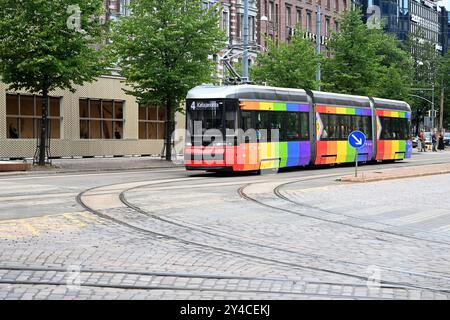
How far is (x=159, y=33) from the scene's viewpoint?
33094 mm

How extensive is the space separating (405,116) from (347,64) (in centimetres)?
1207

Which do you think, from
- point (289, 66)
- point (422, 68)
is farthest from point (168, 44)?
point (422, 68)

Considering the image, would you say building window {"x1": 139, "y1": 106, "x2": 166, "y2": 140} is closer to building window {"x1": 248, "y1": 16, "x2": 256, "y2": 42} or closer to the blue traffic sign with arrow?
building window {"x1": 248, "y1": 16, "x2": 256, "y2": 42}

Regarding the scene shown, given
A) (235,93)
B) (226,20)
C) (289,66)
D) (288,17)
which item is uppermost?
(288,17)

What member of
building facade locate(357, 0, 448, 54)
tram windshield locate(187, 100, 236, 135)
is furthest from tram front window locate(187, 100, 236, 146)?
building facade locate(357, 0, 448, 54)

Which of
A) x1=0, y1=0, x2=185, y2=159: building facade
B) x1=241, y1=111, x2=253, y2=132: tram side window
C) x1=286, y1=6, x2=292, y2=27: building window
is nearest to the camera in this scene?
x1=241, y1=111, x2=253, y2=132: tram side window

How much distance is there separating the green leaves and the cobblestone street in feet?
55.7

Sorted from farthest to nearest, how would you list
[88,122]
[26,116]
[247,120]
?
[88,122] → [26,116] → [247,120]

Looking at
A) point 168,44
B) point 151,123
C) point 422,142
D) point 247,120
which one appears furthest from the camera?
A: point 422,142

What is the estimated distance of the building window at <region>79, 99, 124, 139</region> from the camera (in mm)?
41250

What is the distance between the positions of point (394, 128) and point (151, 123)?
647 inches

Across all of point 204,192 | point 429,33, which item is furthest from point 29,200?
point 429,33

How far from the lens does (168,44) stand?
33.1 metres

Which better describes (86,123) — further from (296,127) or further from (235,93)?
(235,93)
